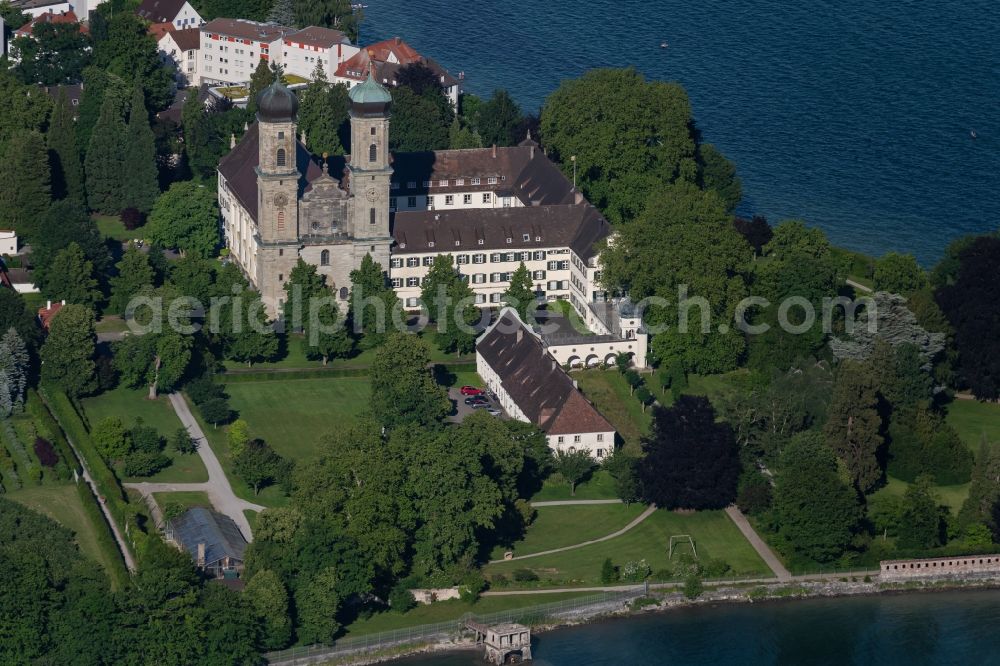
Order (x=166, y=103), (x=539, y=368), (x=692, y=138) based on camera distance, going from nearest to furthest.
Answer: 1. (x=539, y=368)
2. (x=692, y=138)
3. (x=166, y=103)

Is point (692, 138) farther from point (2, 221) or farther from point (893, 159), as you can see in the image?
point (2, 221)

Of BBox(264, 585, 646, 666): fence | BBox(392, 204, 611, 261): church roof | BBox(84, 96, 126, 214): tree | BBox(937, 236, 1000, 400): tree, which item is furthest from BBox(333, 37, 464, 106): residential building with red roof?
BBox(264, 585, 646, 666): fence

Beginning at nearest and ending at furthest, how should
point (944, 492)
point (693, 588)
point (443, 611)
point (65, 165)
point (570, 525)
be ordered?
point (443, 611), point (693, 588), point (570, 525), point (944, 492), point (65, 165)

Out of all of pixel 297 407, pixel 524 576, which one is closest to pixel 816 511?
pixel 524 576

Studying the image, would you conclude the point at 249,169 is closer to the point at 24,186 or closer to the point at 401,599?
the point at 24,186

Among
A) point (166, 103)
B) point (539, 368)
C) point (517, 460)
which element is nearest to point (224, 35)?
point (166, 103)

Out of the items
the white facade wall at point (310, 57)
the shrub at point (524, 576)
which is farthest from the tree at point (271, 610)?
the white facade wall at point (310, 57)

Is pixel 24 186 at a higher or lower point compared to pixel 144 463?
higher

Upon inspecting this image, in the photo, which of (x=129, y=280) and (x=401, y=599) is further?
(x=129, y=280)
